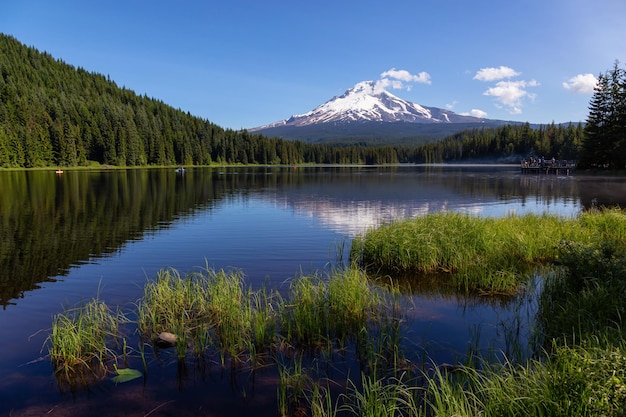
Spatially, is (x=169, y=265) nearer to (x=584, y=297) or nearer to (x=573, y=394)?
(x=584, y=297)

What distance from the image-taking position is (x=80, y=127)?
513ft

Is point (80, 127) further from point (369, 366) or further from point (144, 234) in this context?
point (369, 366)

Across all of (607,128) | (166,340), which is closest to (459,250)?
(166,340)

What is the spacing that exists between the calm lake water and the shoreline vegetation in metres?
0.62

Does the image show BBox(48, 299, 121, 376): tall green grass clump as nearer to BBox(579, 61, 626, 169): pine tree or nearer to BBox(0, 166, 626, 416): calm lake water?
BBox(0, 166, 626, 416): calm lake water

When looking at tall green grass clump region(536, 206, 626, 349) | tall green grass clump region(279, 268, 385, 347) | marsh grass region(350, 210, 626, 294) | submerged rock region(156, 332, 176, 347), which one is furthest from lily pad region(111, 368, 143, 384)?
marsh grass region(350, 210, 626, 294)

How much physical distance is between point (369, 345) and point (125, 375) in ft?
20.5

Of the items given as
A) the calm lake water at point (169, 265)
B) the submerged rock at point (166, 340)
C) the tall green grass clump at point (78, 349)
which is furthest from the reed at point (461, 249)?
the tall green grass clump at point (78, 349)

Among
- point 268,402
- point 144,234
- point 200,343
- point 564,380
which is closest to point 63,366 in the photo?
point 200,343

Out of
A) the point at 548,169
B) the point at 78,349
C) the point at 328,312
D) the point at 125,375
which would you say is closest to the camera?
the point at 125,375

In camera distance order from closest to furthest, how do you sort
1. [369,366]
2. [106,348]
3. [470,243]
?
[369,366] < [106,348] < [470,243]

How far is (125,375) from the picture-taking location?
976 cm

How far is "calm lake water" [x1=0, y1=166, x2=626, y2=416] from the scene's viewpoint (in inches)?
358

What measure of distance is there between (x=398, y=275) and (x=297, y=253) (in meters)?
6.97
